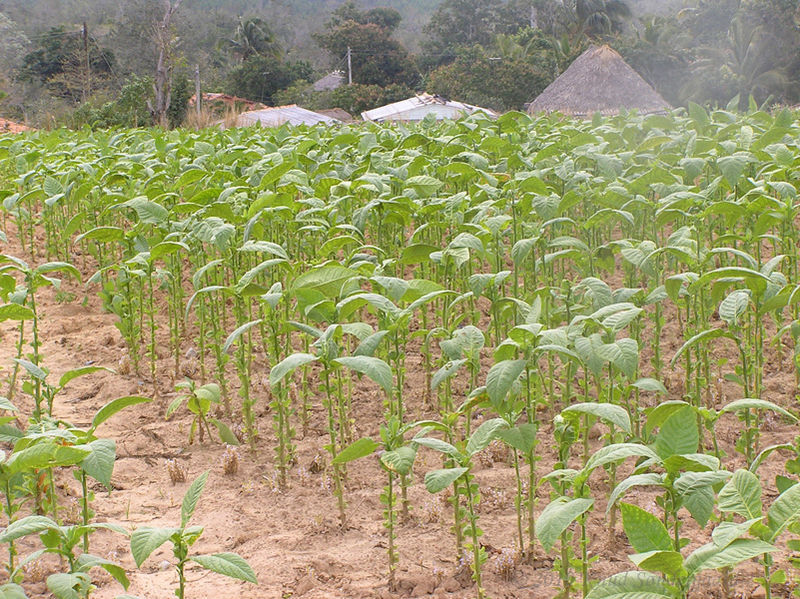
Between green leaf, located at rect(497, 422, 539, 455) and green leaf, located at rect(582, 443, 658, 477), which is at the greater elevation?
green leaf, located at rect(582, 443, 658, 477)

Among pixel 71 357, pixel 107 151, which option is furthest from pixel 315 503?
pixel 107 151

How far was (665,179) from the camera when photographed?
448 centimetres

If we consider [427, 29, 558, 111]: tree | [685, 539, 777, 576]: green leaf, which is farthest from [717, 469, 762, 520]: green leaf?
[427, 29, 558, 111]: tree

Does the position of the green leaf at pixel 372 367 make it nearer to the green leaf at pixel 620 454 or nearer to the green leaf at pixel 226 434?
the green leaf at pixel 620 454

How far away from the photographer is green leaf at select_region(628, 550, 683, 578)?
1.40m

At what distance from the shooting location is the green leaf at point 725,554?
139cm

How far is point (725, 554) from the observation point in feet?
4.66

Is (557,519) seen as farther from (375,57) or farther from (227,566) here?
(375,57)

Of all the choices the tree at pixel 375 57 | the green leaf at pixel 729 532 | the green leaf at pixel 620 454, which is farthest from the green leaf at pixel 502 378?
the tree at pixel 375 57

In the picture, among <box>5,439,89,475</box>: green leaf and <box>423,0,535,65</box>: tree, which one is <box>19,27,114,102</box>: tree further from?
<box>5,439,89,475</box>: green leaf

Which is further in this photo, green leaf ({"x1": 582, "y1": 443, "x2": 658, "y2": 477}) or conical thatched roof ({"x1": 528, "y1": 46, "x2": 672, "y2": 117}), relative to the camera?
conical thatched roof ({"x1": 528, "y1": 46, "x2": 672, "y2": 117})

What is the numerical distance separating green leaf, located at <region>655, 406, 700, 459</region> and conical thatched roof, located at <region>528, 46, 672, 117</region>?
29.8m

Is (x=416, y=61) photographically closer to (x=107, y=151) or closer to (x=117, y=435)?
(x=107, y=151)

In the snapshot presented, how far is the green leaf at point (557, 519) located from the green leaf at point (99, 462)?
1.00m
